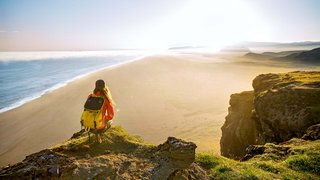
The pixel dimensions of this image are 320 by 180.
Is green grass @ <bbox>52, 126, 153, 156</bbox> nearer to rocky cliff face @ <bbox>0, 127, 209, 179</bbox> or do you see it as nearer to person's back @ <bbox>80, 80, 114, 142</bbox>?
rocky cliff face @ <bbox>0, 127, 209, 179</bbox>

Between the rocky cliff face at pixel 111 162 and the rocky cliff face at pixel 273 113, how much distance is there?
7.48 meters

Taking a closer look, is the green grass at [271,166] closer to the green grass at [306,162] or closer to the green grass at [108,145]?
the green grass at [306,162]

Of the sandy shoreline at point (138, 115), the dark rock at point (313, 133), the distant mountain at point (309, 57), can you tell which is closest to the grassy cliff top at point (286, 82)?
the dark rock at point (313, 133)

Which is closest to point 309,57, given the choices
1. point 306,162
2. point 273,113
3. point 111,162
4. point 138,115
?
point 138,115

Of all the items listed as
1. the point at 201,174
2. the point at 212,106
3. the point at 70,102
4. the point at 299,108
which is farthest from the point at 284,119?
the point at 70,102

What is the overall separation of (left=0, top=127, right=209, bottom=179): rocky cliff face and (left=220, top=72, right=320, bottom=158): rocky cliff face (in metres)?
7.48

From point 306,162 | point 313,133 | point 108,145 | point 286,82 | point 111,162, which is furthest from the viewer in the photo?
point 286,82

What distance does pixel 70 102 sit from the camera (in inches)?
1516

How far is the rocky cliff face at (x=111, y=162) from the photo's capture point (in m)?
6.75

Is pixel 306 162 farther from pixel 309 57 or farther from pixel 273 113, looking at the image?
pixel 309 57

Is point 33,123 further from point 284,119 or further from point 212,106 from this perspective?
point 284,119

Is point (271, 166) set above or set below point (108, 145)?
below

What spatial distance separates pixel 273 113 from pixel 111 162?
10.4m

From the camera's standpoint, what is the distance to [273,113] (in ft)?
47.5
